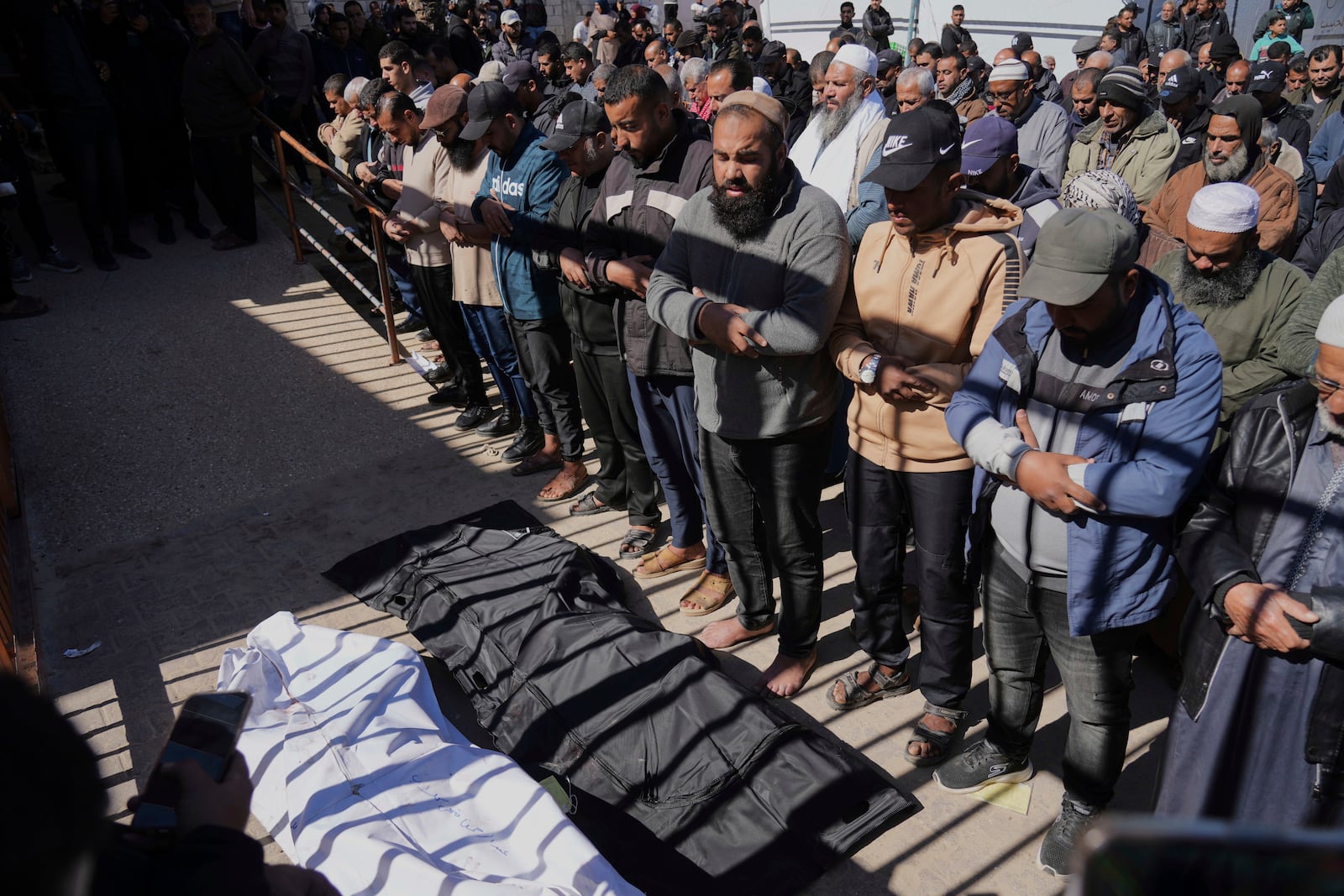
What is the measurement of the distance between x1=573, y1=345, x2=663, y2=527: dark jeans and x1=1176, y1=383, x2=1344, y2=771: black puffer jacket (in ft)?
8.45

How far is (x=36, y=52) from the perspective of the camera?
7.32 meters

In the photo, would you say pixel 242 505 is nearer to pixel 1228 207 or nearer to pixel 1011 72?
pixel 1228 207

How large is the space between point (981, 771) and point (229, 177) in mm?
7852

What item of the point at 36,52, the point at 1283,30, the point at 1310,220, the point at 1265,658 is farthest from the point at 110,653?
the point at 1283,30

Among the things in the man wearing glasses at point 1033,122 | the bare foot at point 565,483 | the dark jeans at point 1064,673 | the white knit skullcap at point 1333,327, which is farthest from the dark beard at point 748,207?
the man wearing glasses at point 1033,122

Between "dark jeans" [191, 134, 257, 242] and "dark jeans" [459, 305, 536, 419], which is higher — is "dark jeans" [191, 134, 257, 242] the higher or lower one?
the higher one

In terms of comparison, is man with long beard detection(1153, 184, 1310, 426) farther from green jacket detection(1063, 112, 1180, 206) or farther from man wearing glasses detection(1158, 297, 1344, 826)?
green jacket detection(1063, 112, 1180, 206)

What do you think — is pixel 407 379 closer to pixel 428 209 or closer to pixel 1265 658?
pixel 428 209

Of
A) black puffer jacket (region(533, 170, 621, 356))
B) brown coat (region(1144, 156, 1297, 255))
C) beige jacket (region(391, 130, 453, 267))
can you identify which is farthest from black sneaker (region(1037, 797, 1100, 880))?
beige jacket (region(391, 130, 453, 267))

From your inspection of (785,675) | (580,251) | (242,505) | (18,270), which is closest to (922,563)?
(785,675)

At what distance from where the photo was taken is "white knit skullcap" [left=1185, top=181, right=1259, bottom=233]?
2.95 m

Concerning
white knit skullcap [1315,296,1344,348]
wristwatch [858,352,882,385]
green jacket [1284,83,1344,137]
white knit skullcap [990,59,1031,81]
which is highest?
white knit skullcap [990,59,1031,81]

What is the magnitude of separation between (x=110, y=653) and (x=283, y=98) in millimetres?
7427

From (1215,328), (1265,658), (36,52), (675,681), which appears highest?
Result: (36,52)
